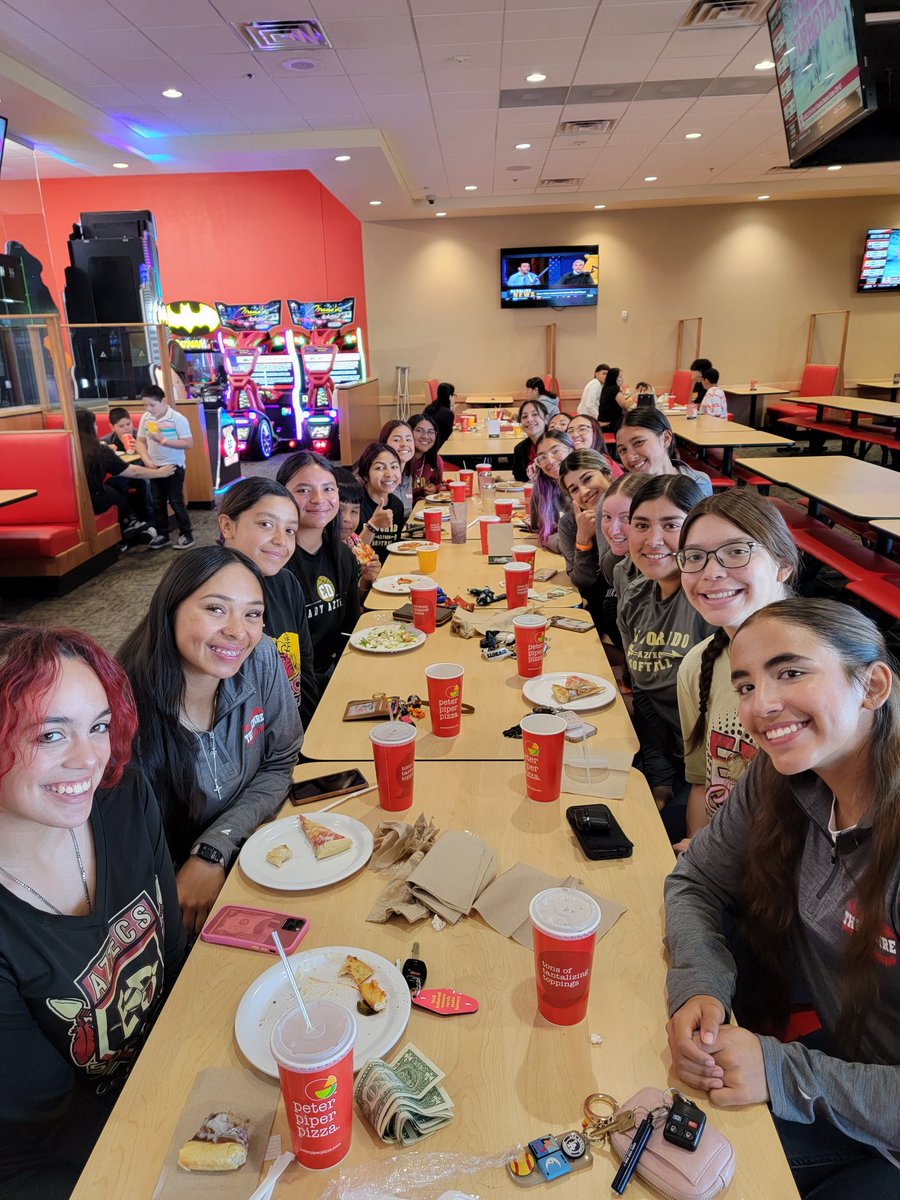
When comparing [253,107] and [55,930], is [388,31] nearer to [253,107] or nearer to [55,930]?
[253,107]

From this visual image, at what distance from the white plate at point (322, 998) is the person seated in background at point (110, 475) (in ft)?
19.3

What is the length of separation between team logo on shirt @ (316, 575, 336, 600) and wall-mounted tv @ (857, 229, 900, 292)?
11.5 m

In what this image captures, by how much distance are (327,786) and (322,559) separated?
4.73 ft

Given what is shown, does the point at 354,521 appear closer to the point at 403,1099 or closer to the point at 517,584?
the point at 517,584

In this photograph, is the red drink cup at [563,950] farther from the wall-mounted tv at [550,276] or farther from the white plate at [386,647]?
the wall-mounted tv at [550,276]

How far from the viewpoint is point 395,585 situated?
298 centimetres

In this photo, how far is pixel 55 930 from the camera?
107cm

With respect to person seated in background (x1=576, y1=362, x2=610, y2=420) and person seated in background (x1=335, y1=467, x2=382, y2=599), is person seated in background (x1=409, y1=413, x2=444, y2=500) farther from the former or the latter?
person seated in background (x1=576, y1=362, x2=610, y2=420)

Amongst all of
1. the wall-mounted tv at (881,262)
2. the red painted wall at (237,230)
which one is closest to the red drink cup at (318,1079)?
the red painted wall at (237,230)

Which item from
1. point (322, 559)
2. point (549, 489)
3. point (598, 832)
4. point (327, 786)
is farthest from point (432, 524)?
point (598, 832)

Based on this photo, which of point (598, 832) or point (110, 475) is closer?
point (598, 832)

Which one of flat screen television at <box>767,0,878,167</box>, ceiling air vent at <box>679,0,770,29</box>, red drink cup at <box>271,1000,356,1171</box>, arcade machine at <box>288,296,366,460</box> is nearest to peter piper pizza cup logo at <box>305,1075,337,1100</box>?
red drink cup at <box>271,1000,356,1171</box>

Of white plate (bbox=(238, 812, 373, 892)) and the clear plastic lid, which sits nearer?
the clear plastic lid

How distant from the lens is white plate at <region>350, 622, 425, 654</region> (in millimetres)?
2293
